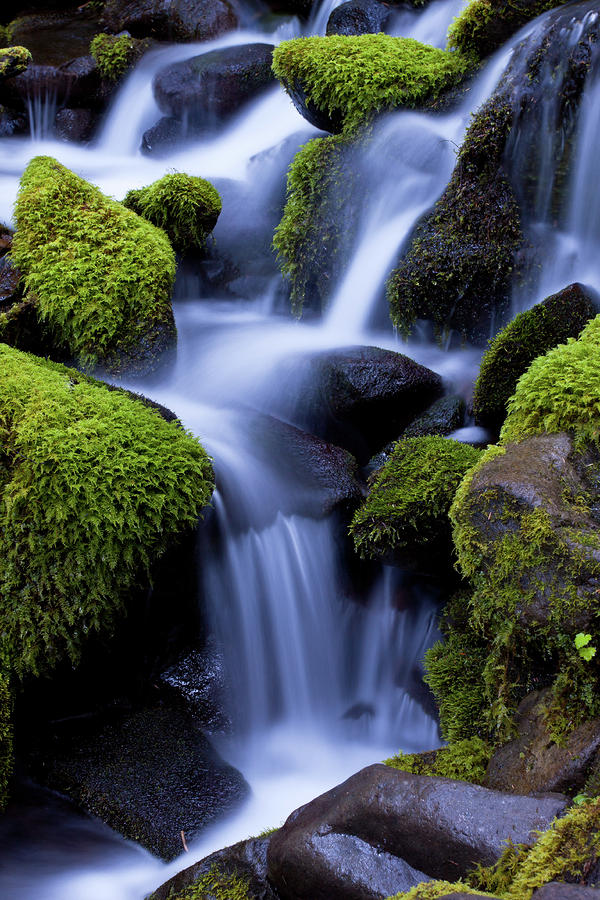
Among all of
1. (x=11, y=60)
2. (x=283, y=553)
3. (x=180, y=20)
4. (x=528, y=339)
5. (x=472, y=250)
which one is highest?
(x=180, y=20)

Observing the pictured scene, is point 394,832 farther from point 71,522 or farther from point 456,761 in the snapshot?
point 71,522

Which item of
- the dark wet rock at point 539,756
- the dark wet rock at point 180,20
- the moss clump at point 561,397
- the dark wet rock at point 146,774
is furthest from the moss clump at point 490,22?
the dark wet rock at point 146,774

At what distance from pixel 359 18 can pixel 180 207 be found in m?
4.81

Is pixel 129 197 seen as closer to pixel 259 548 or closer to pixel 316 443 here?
pixel 316 443

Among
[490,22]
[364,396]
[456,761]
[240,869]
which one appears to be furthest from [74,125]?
[240,869]

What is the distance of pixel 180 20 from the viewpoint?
10.9 meters

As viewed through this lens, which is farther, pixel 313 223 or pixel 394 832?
pixel 313 223

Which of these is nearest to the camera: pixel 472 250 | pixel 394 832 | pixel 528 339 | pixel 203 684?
pixel 394 832

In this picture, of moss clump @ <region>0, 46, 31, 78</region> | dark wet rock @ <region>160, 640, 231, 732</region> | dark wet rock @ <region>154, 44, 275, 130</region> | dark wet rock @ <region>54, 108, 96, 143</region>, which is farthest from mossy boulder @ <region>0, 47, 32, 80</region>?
dark wet rock @ <region>160, 640, 231, 732</region>

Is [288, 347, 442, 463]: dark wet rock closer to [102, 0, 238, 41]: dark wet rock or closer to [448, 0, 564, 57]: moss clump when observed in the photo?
[448, 0, 564, 57]: moss clump

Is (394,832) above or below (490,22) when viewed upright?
below

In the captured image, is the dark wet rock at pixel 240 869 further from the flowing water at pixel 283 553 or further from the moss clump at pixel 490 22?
the moss clump at pixel 490 22

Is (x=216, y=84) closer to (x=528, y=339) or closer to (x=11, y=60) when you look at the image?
(x=11, y=60)

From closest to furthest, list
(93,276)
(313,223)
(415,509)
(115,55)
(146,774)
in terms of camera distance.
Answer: (146,774)
(415,509)
(93,276)
(313,223)
(115,55)
